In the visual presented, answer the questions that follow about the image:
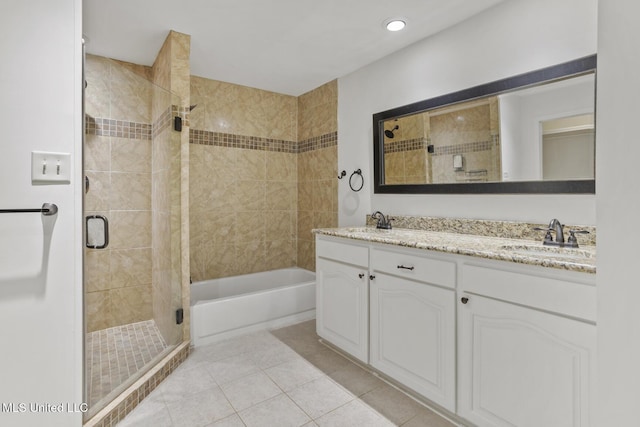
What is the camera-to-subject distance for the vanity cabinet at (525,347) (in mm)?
1148

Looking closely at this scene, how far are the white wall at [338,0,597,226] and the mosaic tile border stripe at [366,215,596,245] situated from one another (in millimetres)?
45

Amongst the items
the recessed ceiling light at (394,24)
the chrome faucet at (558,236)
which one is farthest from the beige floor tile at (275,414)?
the recessed ceiling light at (394,24)

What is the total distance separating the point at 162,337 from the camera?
2.34 metres

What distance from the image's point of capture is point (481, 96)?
6.63 ft

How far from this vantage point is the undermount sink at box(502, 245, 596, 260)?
146cm

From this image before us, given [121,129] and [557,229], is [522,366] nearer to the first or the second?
[557,229]

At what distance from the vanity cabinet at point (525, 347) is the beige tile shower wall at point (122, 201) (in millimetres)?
2261

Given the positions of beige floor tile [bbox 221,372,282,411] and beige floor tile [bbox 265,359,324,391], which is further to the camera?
beige floor tile [bbox 265,359,324,391]

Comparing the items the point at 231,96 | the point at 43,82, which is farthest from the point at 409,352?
the point at 231,96

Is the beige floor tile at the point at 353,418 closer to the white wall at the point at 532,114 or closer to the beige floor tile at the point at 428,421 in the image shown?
the beige floor tile at the point at 428,421

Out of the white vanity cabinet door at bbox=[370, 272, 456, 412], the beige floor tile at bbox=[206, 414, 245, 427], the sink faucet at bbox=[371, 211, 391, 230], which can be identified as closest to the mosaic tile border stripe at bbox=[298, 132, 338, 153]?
the sink faucet at bbox=[371, 211, 391, 230]

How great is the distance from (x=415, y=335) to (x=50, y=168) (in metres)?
1.79

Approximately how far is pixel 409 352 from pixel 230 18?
2276 mm

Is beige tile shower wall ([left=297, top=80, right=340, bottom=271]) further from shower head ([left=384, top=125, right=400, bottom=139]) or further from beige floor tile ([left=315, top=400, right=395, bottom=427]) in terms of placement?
beige floor tile ([left=315, top=400, right=395, bottom=427])
